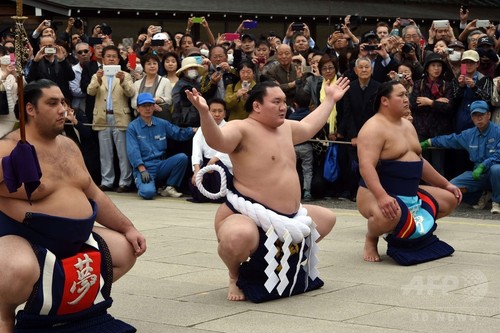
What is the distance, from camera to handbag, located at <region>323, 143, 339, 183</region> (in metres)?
9.82

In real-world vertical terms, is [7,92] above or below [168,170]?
above

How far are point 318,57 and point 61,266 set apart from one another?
621 centimetres

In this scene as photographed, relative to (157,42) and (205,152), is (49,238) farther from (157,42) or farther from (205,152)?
(157,42)

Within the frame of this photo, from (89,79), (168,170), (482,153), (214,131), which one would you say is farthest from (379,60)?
(214,131)

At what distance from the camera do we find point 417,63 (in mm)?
9922

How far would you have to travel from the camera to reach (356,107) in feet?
31.8

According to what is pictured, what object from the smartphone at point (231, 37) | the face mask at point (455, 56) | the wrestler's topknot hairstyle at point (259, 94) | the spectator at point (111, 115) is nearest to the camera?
the wrestler's topknot hairstyle at point (259, 94)

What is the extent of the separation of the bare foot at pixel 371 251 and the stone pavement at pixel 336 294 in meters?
0.07

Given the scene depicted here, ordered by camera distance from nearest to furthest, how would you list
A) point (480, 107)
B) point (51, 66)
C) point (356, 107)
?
point (480, 107) < point (356, 107) < point (51, 66)

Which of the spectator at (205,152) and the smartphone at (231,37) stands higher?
the smartphone at (231,37)

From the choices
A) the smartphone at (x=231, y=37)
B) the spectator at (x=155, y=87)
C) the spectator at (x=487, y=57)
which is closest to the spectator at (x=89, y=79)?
the spectator at (x=155, y=87)

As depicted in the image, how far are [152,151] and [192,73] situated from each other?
89cm

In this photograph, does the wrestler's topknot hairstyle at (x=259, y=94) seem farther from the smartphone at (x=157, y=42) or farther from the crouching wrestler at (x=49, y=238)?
the smartphone at (x=157, y=42)

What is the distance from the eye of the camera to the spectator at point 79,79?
36.4 feet
